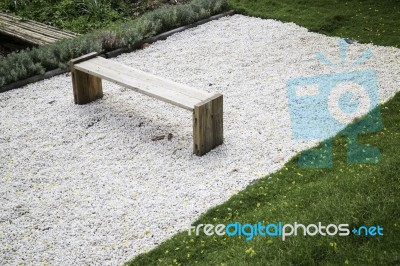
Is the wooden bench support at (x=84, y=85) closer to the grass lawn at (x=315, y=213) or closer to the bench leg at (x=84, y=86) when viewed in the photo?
the bench leg at (x=84, y=86)

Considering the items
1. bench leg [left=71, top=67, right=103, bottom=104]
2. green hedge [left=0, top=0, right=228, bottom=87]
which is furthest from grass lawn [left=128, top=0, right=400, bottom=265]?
green hedge [left=0, top=0, right=228, bottom=87]

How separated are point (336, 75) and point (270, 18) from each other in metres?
2.74

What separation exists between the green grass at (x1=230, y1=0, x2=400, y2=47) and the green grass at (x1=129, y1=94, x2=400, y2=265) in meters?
3.67

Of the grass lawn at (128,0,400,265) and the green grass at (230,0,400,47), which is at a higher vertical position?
the green grass at (230,0,400,47)

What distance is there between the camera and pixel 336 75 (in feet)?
23.1

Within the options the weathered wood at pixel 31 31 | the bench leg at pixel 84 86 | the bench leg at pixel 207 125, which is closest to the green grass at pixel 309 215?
the bench leg at pixel 207 125

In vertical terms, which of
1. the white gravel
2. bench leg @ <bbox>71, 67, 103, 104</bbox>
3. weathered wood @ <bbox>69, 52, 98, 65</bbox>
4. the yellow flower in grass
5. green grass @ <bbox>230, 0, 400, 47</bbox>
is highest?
weathered wood @ <bbox>69, 52, 98, 65</bbox>

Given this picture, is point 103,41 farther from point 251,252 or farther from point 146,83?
point 251,252

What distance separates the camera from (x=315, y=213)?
13.2ft

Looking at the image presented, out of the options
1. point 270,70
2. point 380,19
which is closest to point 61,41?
point 270,70

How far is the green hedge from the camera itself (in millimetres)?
7324

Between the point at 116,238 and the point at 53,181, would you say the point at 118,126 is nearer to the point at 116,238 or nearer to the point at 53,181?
the point at 53,181

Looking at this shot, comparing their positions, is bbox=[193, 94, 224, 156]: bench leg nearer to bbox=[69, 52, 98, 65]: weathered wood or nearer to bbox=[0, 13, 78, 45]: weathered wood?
bbox=[69, 52, 98, 65]: weathered wood

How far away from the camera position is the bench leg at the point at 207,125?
5273mm
